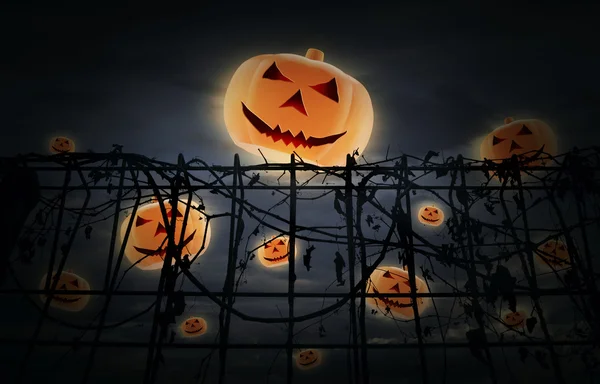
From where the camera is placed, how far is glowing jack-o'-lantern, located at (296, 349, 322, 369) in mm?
8625

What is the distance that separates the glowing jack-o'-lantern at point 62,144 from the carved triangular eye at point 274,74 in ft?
15.3

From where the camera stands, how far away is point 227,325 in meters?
3.26

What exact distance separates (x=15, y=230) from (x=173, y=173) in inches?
59.6

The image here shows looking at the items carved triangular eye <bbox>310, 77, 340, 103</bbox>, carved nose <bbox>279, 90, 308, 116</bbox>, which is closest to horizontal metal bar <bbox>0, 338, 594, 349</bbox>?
carved nose <bbox>279, 90, 308, 116</bbox>

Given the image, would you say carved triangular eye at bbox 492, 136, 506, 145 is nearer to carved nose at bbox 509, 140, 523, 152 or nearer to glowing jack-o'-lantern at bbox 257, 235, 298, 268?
carved nose at bbox 509, 140, 523, 152

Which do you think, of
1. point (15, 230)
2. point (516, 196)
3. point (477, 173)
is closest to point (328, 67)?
point (477, 173)

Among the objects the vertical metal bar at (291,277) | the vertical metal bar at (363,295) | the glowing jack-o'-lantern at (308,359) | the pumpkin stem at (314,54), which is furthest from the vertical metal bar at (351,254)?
the glowing jack-o'-lantern at (308,359)

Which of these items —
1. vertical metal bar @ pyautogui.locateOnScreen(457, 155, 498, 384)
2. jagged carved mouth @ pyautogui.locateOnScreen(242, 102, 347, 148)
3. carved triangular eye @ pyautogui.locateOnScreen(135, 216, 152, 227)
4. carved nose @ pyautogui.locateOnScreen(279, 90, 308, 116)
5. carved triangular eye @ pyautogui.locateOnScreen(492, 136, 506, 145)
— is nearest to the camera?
vertical metal bar @ pyautogui.locateOnScreen(457, 155, 498, 384)

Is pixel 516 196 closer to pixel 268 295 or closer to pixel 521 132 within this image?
pixel 268 295

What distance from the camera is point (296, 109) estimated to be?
15.8 feet

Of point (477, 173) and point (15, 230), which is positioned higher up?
point (477, 173)

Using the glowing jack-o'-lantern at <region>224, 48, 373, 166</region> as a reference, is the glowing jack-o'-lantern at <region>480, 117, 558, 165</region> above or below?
above

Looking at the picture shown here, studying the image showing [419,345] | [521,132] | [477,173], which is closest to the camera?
[419,345]

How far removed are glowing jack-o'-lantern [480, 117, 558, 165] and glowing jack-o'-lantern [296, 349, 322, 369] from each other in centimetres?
577
